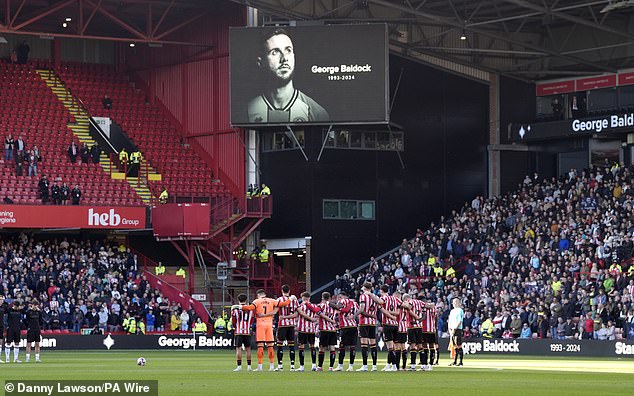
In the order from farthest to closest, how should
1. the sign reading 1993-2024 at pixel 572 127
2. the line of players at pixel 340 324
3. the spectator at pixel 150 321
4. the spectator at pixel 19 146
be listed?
the spectator at pixel 19 146
the sign reading 1993-2024 at pixel 572 127
the spectator at pixel 150 321
the line of players at pixel 340 324

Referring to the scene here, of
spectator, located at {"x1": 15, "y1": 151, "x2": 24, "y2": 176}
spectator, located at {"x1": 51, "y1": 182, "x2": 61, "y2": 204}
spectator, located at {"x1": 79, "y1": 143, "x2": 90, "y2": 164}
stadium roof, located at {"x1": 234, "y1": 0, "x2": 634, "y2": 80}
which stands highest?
stadium roof, located at {"x1": 234, "y1": 0, "x2": 634, "y2": 80}

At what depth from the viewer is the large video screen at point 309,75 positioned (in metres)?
59.9

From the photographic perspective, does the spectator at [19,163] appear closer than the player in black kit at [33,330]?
No

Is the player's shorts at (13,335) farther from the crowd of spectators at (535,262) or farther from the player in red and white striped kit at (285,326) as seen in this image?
the crowd of spectators at (535,262)

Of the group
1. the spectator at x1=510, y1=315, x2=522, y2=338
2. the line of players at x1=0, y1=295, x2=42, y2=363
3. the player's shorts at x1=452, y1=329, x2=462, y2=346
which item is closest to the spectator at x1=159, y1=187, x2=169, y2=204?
the spectator at x1=510, y1=315, x2=522, y2=338

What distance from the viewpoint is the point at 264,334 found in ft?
114

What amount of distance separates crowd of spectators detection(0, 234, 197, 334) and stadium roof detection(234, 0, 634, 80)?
1364 cm

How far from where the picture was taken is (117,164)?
222 ft

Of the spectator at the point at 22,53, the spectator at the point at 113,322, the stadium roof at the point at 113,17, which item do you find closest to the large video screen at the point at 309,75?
the stadium roof at the point at 113,17

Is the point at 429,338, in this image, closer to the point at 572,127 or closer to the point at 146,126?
the point at 572,127

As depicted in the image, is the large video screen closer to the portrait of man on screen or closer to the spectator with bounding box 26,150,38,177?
the portrait of man on screen

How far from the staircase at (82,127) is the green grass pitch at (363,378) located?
81.3ft

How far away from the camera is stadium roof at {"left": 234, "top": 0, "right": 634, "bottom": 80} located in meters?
58.9

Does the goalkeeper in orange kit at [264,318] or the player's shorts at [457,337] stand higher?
the goalkeeper in orange kit at [264,318]
